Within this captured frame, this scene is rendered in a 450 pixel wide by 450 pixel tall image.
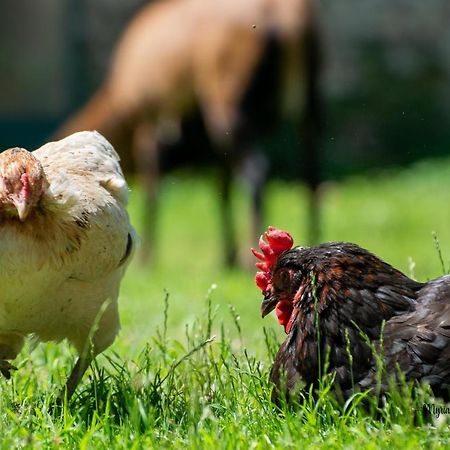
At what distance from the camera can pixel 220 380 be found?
12.9 ft

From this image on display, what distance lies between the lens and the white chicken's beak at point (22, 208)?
12.5 ft

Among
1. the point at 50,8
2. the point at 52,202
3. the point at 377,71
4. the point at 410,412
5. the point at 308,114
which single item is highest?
the point at 50,8

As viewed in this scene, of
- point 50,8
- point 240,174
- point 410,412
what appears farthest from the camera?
point 50,8

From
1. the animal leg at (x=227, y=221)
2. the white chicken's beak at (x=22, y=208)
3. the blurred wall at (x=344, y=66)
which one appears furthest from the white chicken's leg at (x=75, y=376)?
the blurred wall at (x=344, y=66)

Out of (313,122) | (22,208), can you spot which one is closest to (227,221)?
(313,122)

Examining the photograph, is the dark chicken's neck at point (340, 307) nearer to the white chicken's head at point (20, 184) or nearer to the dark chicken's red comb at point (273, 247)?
the dark chicken's red comb at point (273, 247)

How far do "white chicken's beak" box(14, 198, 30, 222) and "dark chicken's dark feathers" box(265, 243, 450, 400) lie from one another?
3.21 ft

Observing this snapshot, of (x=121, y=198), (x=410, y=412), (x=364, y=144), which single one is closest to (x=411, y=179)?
(x=364, y=144)

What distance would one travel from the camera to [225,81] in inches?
378

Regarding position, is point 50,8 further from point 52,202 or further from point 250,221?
point 52,202

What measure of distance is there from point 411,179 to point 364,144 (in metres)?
1.53

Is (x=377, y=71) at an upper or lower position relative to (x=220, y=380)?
upper

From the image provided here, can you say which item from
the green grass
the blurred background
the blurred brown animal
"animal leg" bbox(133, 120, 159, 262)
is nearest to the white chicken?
the green grass

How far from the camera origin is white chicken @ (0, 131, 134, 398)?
A: 3893 mm
